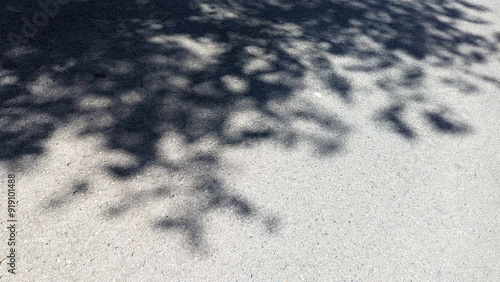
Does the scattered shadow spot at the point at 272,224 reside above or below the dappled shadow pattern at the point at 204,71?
below

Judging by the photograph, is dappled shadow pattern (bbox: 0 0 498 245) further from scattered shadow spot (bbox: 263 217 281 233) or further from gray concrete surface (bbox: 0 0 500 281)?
scattered shadow spot (bbox: 263 217 281 233)

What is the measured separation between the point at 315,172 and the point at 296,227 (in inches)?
21.2

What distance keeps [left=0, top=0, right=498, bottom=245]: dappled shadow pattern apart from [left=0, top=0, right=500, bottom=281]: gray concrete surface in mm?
19

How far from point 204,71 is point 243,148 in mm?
1077

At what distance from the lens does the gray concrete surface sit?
8.86ft

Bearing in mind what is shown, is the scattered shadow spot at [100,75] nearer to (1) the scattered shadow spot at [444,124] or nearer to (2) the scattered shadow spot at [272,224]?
(2) the scattered shadow spot at [272,224]

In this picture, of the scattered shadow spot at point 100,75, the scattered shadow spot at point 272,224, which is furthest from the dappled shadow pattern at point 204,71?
the scattered shadow spot at point 272,224

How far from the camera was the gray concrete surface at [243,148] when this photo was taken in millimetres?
2699

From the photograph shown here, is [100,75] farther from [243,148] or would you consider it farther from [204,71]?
[243,148]

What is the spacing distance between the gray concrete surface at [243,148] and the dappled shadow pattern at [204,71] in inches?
0.8

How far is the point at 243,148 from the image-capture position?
11.0 feet

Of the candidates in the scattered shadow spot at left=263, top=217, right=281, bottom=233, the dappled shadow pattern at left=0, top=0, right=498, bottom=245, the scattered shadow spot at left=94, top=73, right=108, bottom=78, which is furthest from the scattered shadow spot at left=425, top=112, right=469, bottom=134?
the scattered shadow spot at left=94, top=73, right=108, bottom=78

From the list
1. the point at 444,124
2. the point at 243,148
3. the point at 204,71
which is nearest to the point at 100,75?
the point at 204,71

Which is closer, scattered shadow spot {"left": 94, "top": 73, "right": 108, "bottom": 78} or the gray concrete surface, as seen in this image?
the gray concrete surface
